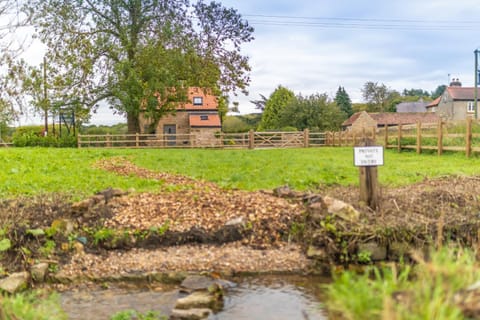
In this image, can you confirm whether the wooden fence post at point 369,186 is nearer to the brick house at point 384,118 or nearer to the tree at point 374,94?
the brick house at point 384,118

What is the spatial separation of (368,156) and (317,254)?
1366mm

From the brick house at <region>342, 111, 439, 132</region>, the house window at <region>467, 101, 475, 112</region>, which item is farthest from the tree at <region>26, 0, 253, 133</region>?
the house window at <region>467, 101, 475, 112</region>

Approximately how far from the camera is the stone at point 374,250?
17.6 feet

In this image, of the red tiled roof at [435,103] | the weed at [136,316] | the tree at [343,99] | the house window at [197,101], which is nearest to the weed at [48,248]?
the weed at [136,316]

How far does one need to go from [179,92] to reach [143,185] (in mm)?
18597

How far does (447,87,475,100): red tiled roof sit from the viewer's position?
51.1 meters

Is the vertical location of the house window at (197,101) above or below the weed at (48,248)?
above

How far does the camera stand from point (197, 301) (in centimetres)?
424

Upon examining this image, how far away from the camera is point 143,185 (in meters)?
8.47

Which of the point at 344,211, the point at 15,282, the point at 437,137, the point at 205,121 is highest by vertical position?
the point at 205,121

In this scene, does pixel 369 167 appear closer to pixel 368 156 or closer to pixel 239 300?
pixel 368 156

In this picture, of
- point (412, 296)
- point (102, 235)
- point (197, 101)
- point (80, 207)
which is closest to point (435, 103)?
point (197, 101)

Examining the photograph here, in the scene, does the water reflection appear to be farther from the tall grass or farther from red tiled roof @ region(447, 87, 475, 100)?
red tiled roof @ region(447, 87, 475, 100)

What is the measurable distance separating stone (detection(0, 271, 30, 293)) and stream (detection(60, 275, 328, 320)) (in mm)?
414
